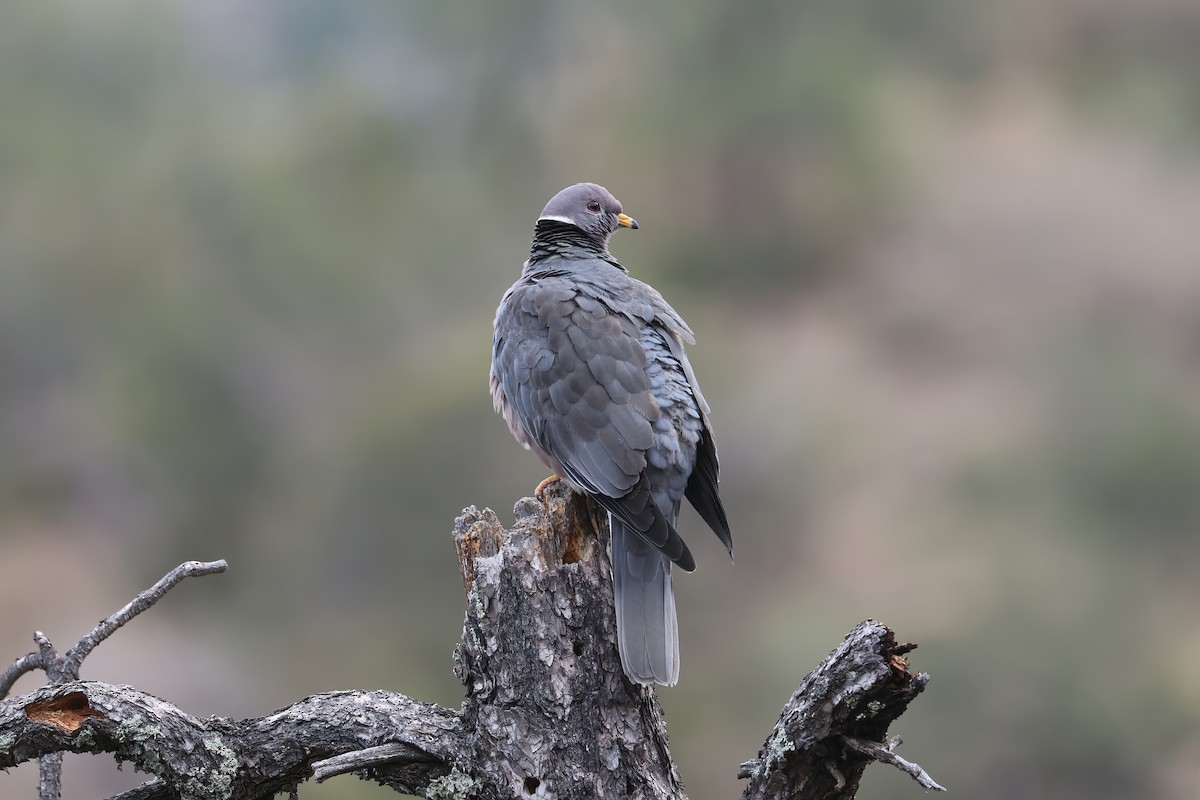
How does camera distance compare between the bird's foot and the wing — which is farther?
the bird's foot

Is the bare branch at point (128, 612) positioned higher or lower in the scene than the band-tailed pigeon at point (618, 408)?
lower

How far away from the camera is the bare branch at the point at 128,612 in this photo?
2791 mm

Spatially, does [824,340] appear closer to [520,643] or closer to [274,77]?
[274,77]

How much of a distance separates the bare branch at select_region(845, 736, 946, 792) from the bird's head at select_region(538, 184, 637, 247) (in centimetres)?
273

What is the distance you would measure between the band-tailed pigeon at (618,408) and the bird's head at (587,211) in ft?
1.05

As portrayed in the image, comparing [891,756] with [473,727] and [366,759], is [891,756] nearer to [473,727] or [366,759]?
[473,727]

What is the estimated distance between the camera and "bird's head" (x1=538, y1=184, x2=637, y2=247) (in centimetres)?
477

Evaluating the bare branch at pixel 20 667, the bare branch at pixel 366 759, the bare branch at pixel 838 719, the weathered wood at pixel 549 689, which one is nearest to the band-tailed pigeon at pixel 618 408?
the weathered wood at pixel 549 689

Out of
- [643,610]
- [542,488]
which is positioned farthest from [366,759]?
[542,488]

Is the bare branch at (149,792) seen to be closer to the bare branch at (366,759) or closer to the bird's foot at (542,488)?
the bare branch at (366,759)

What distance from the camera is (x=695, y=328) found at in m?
11.9

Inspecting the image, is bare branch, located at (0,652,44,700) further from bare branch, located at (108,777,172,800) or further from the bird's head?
the bird's head

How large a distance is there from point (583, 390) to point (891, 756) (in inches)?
69.3

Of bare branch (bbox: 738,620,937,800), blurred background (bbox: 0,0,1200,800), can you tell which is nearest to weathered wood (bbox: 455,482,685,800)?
bare branch (bbox: 738,620,937,800)
